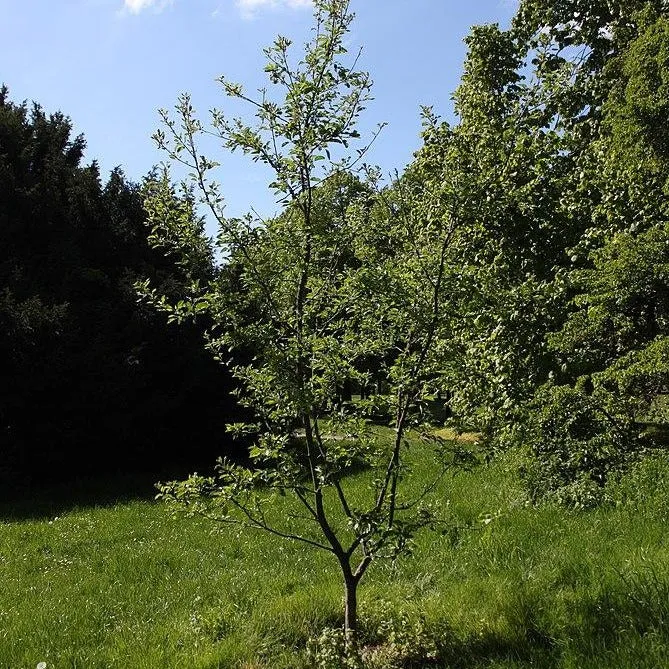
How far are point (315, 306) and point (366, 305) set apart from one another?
0.37 metres

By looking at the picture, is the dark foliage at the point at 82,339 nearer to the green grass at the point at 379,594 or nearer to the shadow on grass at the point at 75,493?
the shadow on grass at the point at 75,493

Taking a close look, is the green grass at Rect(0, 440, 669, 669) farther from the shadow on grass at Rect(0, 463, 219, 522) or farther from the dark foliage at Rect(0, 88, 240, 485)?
the dark foliage at Rect(0, 88, 240, 485)

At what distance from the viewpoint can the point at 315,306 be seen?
4.26 meters

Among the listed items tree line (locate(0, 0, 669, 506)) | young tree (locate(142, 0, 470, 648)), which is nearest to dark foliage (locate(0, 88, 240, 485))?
tree line (locate(0, 0, 669, 506))

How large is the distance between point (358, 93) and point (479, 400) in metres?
7.01

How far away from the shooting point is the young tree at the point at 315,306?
13.1 ft

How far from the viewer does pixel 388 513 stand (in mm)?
4137

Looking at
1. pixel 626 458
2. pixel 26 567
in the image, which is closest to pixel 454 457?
pixel 626 458

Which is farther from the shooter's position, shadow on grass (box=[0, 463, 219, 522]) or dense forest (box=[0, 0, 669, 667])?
Result: shadow on grass (box=[0, 463, 219, 522])

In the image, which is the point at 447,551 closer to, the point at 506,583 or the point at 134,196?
the point at 506,583

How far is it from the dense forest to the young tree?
0.02 m

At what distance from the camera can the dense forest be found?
411 cm

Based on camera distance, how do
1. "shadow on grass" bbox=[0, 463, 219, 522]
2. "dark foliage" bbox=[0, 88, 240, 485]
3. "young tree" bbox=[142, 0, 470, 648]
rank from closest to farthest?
"young tree" bbox=[142, 0, 470, 648] → "shadow on grass" bbox=[0, 463, 219, 522] → "dark foliage" bbox=[0, 88, 240, 485]

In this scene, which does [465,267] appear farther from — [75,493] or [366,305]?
[75,493]
